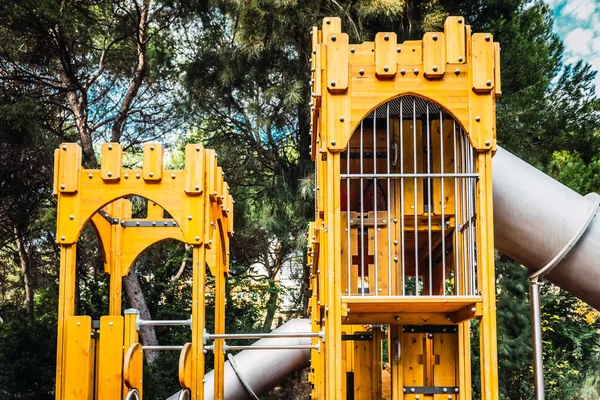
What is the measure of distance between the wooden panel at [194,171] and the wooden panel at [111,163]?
59 cm

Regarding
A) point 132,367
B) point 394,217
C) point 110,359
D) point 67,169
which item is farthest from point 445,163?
point 67,169

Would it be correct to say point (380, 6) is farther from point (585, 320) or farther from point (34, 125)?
point (585, 320)

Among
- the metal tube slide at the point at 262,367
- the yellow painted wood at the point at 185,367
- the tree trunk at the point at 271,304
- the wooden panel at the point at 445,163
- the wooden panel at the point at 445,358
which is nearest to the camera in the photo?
the wooden panel at the point at 445,163

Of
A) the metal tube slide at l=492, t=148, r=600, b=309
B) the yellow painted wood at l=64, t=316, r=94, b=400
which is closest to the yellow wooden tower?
the metal tube slide at l=492, t=148, r=600, b=309

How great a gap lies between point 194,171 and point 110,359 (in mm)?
1729

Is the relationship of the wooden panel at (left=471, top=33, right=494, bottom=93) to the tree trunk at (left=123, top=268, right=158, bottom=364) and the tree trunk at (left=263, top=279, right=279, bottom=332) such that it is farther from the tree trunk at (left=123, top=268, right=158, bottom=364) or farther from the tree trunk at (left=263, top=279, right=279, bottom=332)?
the tree trunk at (left=263, top=279, right=279, bottom=332)

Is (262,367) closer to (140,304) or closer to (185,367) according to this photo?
(140,304)

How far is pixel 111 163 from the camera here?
6039 millimetres

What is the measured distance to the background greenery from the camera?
1127cm

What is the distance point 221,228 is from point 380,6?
15.2ft

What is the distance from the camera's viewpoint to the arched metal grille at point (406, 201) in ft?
15.3

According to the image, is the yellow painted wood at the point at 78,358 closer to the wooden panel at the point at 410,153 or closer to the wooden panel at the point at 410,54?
the wooden panel at the point at 410,153

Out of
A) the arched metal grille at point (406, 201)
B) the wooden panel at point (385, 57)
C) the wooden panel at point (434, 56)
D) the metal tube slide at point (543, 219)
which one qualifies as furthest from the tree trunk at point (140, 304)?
the wooden panel at point (434, 56)

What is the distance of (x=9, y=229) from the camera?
12898 millimetres
